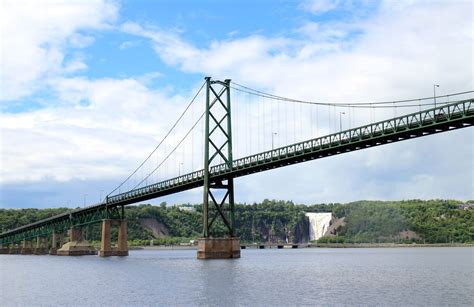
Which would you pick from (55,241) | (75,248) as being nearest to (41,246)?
(55,241)

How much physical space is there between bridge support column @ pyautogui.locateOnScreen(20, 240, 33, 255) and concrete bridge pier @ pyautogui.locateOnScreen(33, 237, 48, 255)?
3.01 m

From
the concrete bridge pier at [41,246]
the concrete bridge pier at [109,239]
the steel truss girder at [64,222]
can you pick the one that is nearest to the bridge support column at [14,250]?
the steel truss girder at [64,222]

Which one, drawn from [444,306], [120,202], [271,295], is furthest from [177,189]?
[444,306]

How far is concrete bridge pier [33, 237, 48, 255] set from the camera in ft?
516

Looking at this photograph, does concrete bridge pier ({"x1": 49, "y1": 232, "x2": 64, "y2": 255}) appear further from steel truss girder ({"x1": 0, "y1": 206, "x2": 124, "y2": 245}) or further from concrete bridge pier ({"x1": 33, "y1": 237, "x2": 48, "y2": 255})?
concrete bridge pier ({"x1": 33, "y1": 237, "x2": 48, "y2": 255})

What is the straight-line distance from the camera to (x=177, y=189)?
104875 mm

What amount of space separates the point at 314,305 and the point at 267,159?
147 ft

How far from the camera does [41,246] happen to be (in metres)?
159

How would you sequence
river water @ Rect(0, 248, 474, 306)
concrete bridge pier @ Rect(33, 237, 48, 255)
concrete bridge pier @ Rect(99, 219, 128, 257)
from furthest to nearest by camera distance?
concrete bridge pier @ Rect(33, 237, 48, 255) → concrete bridge pier @ Rect(99, 219, 128, 257) → river water @ Rect(0, 248, 474, 306)

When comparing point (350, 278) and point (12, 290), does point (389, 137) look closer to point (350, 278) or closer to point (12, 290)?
point (350, 278)

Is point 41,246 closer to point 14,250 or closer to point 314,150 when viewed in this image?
point 14,250

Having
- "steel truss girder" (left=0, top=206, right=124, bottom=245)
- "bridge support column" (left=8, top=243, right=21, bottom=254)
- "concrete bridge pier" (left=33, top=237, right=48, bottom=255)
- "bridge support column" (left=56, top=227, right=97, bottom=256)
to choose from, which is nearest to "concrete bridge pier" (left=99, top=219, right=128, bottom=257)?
"steel truss girder" (left=0, top=206, right=124, bottom=245)

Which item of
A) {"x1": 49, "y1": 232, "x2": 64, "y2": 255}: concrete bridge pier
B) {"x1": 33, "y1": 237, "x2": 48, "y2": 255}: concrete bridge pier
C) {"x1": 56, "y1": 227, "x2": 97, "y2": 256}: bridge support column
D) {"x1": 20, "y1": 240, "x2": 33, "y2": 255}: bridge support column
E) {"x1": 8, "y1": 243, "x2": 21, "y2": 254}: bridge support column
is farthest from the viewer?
{"x1": 8, "y1": 243, "x2": 21, "y2": 254}: bridge support column

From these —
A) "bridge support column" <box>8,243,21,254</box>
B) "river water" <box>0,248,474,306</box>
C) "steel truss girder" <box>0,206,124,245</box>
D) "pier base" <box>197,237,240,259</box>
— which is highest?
"steel truss girder" <box>0,206,124,245</box>
